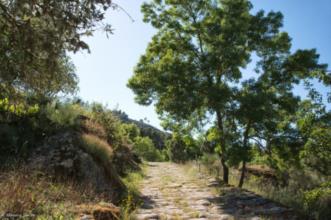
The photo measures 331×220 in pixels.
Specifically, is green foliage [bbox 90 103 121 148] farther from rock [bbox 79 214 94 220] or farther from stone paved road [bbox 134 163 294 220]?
rock [bbox 79 214 94 220]

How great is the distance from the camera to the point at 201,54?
41.5 ft

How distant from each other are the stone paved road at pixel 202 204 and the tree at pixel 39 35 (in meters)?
3.62

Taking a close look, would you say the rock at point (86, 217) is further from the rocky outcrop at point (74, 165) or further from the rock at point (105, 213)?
the rocky outcrop at point (74, 165)

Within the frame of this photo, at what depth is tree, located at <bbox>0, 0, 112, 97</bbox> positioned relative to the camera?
4.90 meters

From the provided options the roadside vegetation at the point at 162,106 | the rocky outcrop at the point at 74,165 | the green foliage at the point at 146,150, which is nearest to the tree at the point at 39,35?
the roadside vegetation at the point at 162,106

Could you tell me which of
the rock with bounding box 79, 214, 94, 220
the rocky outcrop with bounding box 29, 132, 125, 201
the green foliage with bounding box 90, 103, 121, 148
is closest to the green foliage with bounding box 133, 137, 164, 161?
the green foliage with bounding box 90, 103, 121, 148

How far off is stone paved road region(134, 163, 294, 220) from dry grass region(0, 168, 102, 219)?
1.42m

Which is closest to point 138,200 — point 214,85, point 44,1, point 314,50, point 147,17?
point 214,85

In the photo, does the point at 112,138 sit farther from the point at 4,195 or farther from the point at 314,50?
the point at 4,195

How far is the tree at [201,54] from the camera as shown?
11.2 metres

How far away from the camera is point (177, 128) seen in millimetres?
13547

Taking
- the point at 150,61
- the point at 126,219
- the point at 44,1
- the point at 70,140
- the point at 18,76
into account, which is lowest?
the point at 126,219

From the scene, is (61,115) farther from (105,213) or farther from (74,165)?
(105,213)

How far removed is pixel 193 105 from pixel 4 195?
689 centimetres
